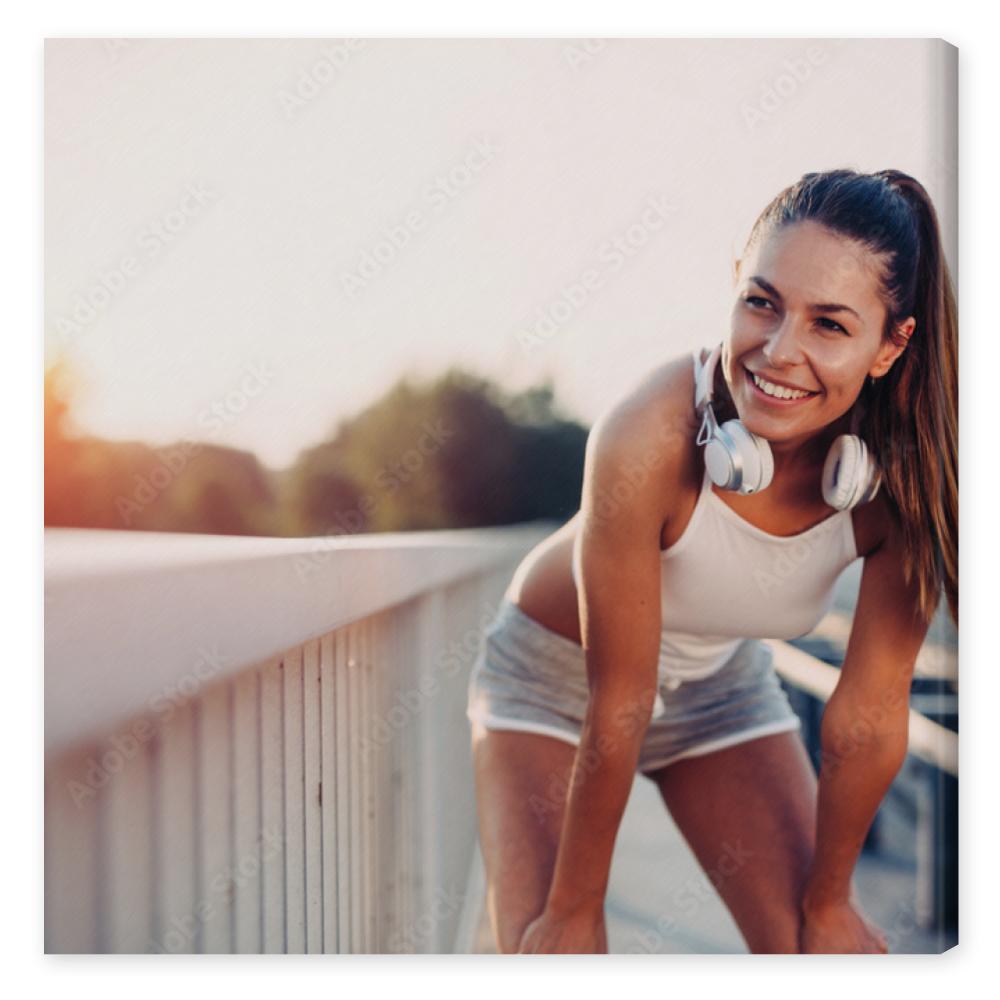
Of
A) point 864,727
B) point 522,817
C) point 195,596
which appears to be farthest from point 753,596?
point 195,596

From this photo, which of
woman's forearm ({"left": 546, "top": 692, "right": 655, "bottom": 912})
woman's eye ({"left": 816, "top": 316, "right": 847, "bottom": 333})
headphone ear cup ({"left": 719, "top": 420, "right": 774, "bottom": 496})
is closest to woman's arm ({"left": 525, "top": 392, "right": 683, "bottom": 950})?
woman's forearm ({"left": 546, "top": 692, "right": 655, "bottom": 912})

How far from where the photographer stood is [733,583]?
247 centimetres

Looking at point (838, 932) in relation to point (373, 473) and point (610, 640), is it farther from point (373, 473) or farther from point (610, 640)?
point (373, 473)

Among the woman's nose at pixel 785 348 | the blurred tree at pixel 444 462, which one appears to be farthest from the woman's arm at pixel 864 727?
the blurred tree at pixel 444 462

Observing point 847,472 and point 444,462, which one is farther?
point 444,462

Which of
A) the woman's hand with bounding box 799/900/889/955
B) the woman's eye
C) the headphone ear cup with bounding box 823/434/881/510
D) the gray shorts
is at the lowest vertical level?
the woman's hand with bounding box 799/900/889/955

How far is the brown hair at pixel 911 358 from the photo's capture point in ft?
7.74

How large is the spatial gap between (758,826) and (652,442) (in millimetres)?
805

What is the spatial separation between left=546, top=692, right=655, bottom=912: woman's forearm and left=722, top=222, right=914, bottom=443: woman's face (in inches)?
24.1

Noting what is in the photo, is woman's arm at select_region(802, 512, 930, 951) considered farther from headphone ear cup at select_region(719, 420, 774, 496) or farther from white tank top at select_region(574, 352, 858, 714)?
headphone ear cup at select_region(719, 420, 774, 496)

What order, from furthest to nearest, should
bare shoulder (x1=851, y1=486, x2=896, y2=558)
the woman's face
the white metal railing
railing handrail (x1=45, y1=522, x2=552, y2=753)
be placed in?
bare shoulder (x1=851, y1=486, x2=896, y2=558) < the woman's face < the white metal railing < railing handrail (x1=45, y1=522, x2=552, y2=753)

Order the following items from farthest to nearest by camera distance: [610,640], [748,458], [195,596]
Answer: [610,640] → [748,458] → [195,596]

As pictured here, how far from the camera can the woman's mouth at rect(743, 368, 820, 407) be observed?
2.39 metres

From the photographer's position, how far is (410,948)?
264cm
